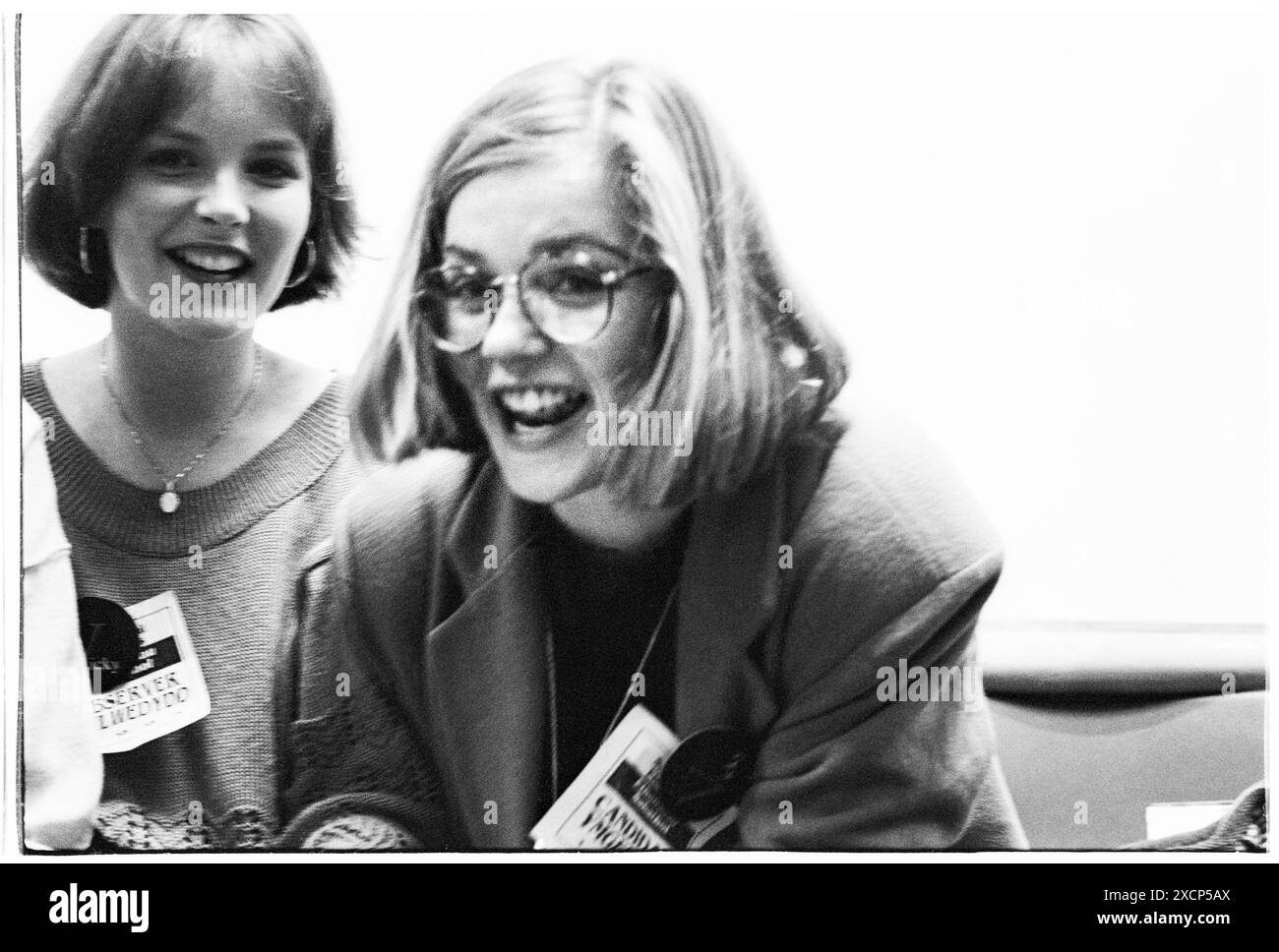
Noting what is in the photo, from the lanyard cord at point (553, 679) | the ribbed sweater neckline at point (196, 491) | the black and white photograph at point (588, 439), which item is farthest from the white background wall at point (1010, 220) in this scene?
the lanyard cord at point (553, 679)

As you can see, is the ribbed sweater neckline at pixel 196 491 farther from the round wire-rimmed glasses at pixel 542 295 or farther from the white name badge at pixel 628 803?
the white name badge at pixel 628 803

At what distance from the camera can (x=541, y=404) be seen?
87.4 inches

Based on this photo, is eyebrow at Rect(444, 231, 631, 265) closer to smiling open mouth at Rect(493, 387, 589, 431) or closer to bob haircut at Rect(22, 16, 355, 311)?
smiling open mouth at Rect(493, 387, 589, 431)

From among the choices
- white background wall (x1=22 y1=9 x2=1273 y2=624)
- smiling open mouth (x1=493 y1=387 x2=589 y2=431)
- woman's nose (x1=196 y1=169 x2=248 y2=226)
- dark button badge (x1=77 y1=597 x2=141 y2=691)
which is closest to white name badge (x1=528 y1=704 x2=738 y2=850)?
smiling open mouth (x1=493 y1=387 x2=589 y2=431)

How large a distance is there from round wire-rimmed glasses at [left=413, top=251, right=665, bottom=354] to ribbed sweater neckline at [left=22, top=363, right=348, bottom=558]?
0.83 feet

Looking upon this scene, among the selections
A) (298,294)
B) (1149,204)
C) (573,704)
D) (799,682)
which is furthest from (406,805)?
(1149,204)

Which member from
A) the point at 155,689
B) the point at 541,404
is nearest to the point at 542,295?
the point at 541,404

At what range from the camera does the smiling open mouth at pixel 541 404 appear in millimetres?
2217

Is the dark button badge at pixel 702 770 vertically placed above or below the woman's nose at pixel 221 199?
below

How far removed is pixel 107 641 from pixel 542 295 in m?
1.01

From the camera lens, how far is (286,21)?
7.31ft

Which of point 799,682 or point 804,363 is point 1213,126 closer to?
point 804,363

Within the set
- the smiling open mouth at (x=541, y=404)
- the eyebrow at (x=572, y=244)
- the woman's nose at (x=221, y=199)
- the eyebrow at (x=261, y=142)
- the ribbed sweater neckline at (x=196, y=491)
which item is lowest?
the ribbed sweater neckline at (x=196, y=491)

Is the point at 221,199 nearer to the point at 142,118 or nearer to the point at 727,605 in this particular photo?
the point at 142,118
